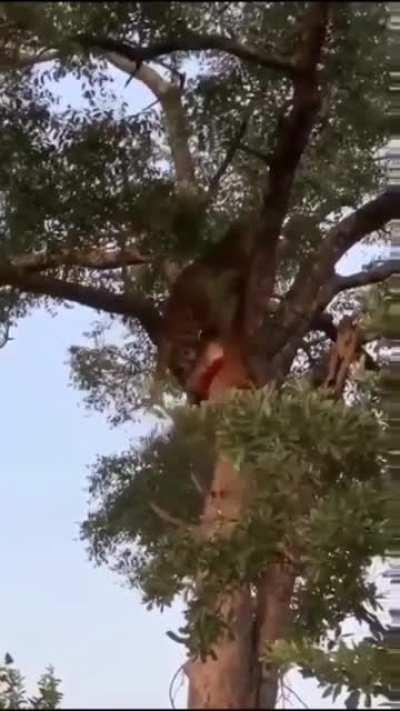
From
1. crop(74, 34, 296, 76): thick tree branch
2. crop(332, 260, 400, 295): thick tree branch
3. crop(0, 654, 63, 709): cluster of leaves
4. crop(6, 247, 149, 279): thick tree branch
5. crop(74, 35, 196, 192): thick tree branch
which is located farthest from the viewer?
crop(332, 260, 400, 295): thick tree branch

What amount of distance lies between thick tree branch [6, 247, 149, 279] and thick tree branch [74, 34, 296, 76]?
33cm

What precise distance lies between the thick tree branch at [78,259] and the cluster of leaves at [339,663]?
2.24 ft

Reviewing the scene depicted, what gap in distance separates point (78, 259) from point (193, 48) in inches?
17.8

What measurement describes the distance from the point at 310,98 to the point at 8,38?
20.5 inches

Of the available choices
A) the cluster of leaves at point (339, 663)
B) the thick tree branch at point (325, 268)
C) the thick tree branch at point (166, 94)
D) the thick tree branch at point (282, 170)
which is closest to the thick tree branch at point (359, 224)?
the thick tree branch at point (325, 268)

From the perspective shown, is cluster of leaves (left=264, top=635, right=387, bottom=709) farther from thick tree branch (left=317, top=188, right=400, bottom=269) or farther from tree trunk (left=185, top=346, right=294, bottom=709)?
thick tree branch (left=317, top=188, right=400, bottom=269)

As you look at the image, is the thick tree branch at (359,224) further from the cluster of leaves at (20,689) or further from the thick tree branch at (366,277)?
the cluster of leaves at (20,689)

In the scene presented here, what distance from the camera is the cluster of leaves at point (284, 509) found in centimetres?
176

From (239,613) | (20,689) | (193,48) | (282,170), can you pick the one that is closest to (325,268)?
(282,170)

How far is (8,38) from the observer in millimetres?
2129

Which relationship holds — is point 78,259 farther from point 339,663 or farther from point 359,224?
point 339,663

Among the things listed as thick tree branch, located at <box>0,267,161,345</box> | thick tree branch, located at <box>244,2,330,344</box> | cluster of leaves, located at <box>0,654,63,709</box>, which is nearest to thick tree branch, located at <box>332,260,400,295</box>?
thick tree branch, located at <box>244,2,330,344</box>

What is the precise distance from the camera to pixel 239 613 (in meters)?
1.88

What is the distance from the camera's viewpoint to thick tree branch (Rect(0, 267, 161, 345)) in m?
2.20
